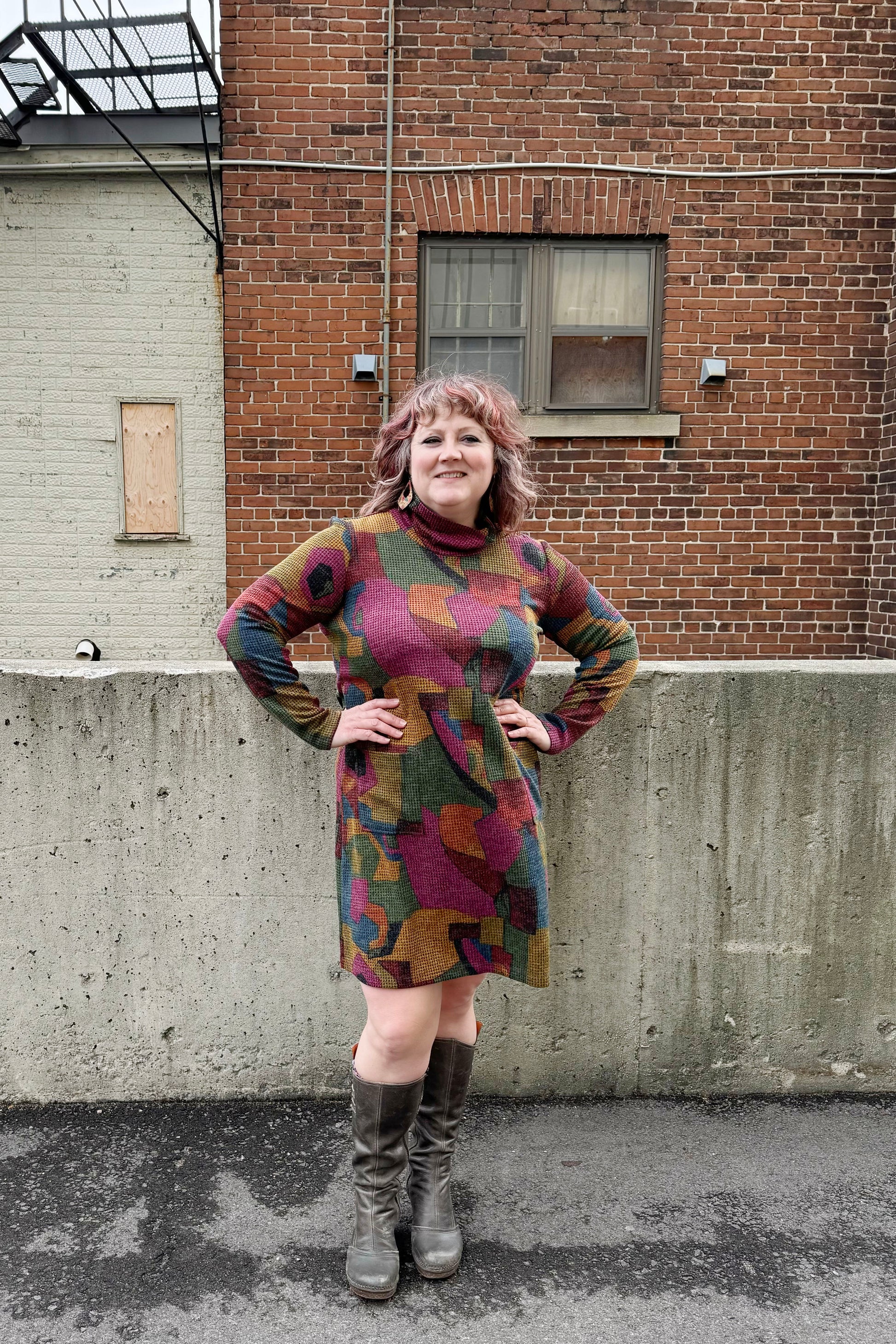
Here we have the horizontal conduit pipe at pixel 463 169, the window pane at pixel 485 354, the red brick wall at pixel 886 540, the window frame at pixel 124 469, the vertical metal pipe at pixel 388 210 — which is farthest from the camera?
the window frame at pixel 124 469

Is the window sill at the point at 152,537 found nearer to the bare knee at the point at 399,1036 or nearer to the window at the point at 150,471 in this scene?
the window at the point at 150,471

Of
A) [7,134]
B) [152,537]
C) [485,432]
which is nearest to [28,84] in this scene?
[7,134]

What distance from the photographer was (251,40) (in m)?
6.84

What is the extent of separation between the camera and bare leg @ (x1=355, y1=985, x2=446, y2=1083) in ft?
7.09

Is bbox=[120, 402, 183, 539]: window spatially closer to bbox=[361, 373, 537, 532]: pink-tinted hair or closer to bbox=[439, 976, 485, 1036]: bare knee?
bbox=[361, 373, 537, 532]: pink-tinted hair

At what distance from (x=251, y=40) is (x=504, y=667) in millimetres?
6509

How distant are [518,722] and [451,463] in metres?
0.58

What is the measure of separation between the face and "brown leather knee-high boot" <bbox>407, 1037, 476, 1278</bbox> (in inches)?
48.6

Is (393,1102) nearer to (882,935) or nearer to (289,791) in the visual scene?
(289,791)

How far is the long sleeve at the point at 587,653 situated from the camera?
2373 millimetres

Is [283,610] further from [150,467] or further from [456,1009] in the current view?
[150,467]

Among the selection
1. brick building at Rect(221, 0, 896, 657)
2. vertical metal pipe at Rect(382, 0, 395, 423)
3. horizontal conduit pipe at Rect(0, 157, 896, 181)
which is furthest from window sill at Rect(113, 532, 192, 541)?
horizontal conduit pipe at Rect(0, 157, 896, 181)

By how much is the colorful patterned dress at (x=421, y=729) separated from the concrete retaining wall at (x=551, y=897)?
698 mm

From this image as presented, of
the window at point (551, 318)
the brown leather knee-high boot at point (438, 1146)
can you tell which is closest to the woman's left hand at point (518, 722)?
the brown leather knee-high boot at point (438, 1146)
